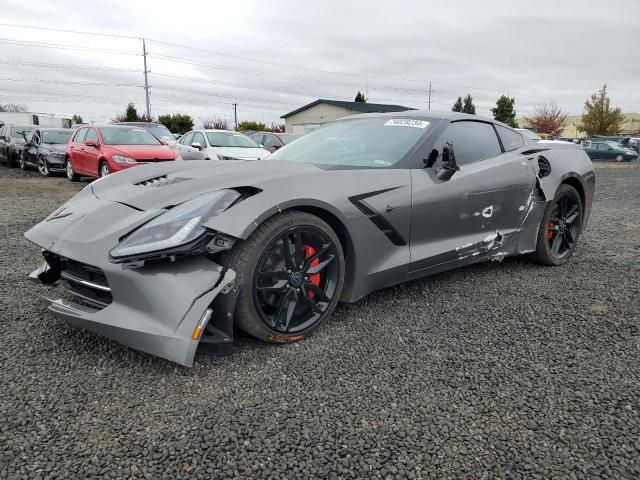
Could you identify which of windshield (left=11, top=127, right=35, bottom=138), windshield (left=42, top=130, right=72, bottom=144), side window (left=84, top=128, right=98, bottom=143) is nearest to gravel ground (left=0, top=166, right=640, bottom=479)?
side window (left=84, top=128, right=98, bottom=143)

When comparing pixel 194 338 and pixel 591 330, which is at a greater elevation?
pixel 194 338

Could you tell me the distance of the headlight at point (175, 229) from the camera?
216cm

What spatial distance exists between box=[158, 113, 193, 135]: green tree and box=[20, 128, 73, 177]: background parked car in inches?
975

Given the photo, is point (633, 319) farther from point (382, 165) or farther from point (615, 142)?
point (615, 142)

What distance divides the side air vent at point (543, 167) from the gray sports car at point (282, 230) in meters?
0.17

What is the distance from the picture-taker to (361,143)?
133 inches

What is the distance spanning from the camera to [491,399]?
2.11 meters

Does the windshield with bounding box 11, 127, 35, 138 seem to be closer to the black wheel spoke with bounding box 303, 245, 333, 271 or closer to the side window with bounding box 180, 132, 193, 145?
the side window with bounding box 180, 132, 193, 145

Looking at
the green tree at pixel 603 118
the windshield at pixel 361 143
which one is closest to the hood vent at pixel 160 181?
→ the windshield at pixel 361 143

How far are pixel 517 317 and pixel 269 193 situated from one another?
69.5 inches

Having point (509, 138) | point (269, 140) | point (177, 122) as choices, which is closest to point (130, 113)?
point (177, 122)

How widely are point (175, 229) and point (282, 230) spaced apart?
0.51 metres

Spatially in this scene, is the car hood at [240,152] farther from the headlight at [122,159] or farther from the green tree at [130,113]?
the green tree at [130,113]

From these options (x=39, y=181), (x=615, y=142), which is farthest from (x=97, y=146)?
(x=615, y=142)
